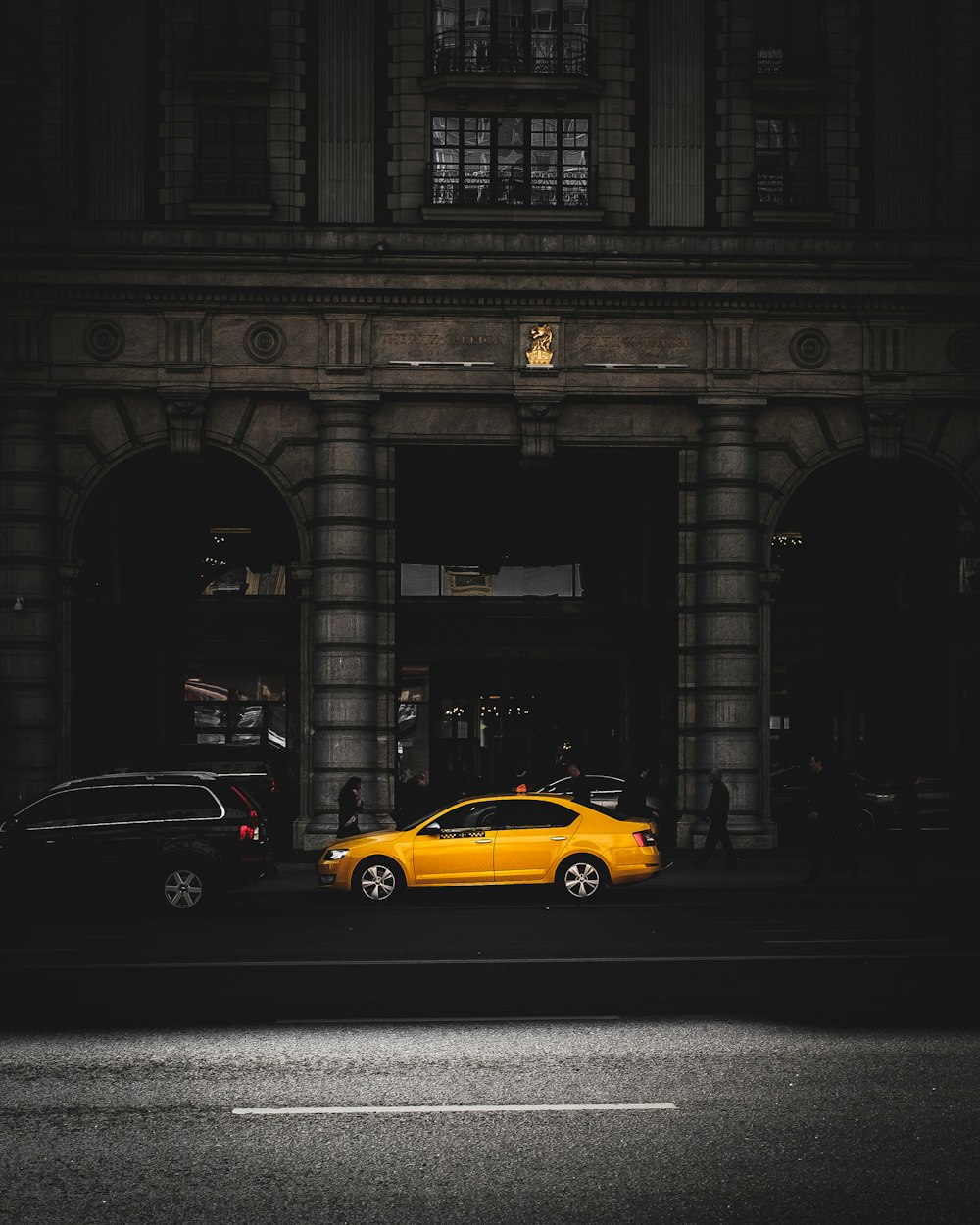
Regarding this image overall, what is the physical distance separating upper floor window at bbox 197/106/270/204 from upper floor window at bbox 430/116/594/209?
308cm

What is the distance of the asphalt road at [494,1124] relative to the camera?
721 cm

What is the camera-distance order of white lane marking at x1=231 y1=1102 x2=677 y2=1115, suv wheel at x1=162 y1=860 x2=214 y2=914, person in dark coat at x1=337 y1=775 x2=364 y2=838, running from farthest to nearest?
person in dark coat at x1=337 y1=775 x2=364 y2=838
suv wheel at x1=162 y1=860 x2=214 y2=914
white lane marking at x1=231 y1=1102 x2=677 y2=1115

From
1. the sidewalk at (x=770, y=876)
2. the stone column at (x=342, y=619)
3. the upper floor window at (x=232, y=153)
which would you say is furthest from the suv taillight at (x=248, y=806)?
the upper floor window at (x=232, y=153)

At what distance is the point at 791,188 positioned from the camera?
28.2 metres

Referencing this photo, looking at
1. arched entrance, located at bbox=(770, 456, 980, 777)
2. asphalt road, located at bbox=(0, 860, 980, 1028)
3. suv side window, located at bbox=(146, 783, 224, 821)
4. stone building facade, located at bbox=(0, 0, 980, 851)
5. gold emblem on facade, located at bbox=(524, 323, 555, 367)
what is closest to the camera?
asphalt road, located at bbox=(0, 860, 980, 1028)

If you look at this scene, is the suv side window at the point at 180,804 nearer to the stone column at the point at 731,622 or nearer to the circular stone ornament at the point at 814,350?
the stone column at the point at 731,622

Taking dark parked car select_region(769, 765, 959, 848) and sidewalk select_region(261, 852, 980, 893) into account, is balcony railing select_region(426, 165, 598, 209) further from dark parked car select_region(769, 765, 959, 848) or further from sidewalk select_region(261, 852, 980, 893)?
dark parked car select_region(769, 765, 959, 848)

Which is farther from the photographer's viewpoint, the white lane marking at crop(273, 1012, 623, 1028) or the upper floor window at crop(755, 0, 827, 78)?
the upper floor window at crop(755, 0, 827, 78)

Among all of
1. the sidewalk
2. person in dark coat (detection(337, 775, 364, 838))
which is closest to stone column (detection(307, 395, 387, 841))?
the sidewalk

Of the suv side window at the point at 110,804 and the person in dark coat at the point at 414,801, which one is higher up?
the suv side window at the point at 110,804

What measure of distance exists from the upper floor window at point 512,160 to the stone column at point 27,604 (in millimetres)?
8273

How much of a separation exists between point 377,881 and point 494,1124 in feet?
42.3

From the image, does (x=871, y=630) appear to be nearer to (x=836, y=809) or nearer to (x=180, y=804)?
(x=836, y=809)

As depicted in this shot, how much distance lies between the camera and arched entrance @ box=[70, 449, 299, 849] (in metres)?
32.8
